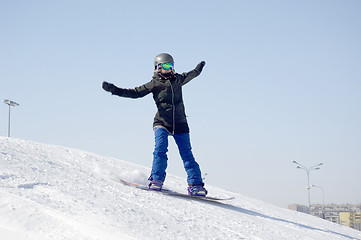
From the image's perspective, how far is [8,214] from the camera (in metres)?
2.87

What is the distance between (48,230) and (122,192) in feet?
5.01

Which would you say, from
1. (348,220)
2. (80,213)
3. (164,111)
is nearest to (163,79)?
(164,111)

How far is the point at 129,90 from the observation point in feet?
18.5

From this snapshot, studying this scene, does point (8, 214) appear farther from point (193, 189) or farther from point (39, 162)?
point (193, 189)

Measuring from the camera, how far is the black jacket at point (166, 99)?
18.6 feet

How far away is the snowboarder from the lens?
557 centimetres

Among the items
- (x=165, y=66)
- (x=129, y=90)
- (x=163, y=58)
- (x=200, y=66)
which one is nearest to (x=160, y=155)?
(x=129, y=90)

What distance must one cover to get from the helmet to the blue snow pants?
0.95 meters

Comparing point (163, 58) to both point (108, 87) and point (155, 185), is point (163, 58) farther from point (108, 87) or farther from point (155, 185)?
point (155, 185)

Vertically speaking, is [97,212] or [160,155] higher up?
[160,155]

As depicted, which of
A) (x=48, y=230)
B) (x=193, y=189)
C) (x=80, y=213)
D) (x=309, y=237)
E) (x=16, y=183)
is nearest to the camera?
(x=48, y=230)

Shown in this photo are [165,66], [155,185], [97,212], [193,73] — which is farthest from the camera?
[193,73]

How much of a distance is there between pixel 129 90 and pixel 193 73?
1061mm

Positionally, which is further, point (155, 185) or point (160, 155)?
point (160, 155)
